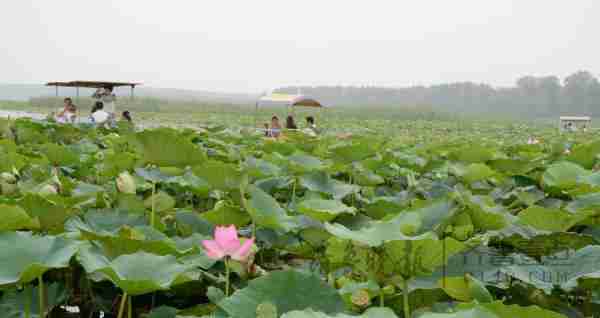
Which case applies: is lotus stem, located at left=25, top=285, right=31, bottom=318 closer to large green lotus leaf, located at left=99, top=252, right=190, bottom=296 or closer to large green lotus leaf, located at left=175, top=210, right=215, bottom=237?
large green lotus leaf, located at left=99, top=252, right=190, bottom=296

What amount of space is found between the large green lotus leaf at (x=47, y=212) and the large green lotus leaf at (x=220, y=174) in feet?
1.22

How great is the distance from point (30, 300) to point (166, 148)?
1.89 ft

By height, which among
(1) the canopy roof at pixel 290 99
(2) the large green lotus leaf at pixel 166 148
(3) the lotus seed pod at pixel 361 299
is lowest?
(3) the lotus seed pod at pixel 361 299

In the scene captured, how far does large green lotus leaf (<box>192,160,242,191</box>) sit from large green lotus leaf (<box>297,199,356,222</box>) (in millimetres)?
255

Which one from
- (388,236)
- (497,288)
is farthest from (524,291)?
(388,236)

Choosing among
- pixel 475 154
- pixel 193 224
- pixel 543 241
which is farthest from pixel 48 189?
pixel 475 154

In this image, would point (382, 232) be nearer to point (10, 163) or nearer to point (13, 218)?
point (13, 218)

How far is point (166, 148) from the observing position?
1424mm

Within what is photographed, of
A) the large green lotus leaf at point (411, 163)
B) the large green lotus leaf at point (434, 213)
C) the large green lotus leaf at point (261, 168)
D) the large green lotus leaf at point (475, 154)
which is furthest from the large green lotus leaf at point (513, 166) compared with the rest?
the large green lotus leaf at point (434, 213)

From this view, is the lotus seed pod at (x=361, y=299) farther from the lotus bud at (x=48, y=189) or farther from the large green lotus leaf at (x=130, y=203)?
the lotus bud at (x=48, y=189)

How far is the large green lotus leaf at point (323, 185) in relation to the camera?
66.2 inches

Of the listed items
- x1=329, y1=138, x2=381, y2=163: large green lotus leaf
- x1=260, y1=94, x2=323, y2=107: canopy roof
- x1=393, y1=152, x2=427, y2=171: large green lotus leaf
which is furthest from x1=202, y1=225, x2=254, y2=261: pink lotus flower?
x1=260, y1=94, x2=323, y2=107: canopy roof

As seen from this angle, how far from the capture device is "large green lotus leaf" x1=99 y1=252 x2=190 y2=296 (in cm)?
77

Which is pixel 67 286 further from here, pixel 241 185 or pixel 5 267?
pixel 241 185
